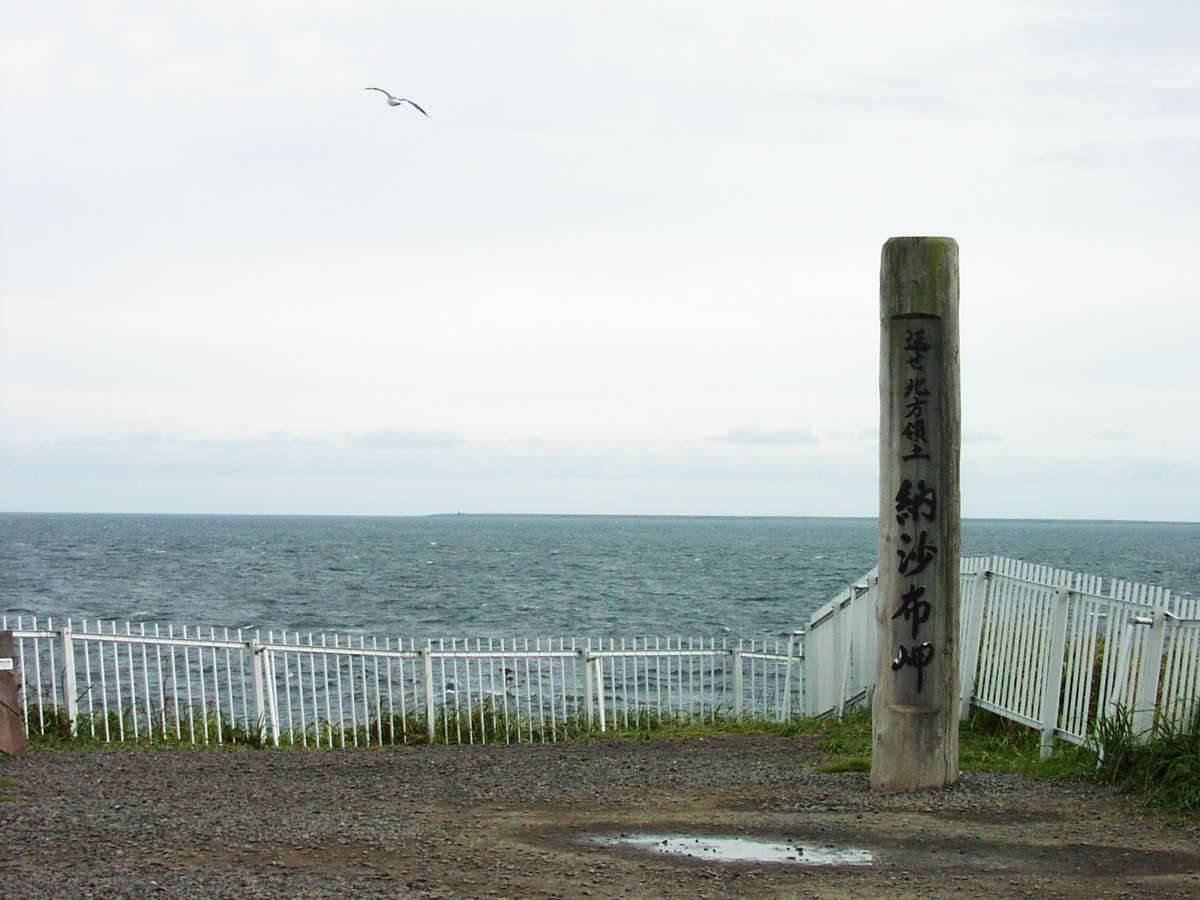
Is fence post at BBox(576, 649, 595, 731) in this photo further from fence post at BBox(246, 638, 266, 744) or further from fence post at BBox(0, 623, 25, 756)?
fence post at BBox(0, 623, 25, 756)

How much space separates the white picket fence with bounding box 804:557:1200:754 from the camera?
942cm

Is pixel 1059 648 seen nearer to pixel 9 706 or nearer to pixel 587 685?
pixel 587 685

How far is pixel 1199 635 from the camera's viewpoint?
927 centimetres

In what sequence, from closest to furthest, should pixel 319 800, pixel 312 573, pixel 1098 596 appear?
pixel 319 800
pixel 1098 596
pixel 312 573

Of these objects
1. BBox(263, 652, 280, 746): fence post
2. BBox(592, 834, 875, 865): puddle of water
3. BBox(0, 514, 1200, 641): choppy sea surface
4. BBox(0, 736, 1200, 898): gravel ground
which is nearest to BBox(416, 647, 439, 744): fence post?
BBox(263, 652, 280, 746): fence post

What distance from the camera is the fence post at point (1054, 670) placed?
1055 cm

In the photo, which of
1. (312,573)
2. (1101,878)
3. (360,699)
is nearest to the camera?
(1101,878)

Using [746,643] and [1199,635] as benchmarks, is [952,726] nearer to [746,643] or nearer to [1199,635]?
[1199,635]

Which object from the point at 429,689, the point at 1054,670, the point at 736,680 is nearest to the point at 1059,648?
the point at 1054,670

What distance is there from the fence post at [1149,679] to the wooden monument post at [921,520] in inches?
51.6

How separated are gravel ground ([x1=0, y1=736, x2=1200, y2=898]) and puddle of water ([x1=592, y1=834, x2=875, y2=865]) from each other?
0.42 feet

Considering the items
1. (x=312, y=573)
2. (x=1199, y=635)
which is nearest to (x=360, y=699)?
(x=1199, y=635)

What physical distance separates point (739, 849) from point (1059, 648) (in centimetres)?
420

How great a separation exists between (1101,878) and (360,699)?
1837 cm
